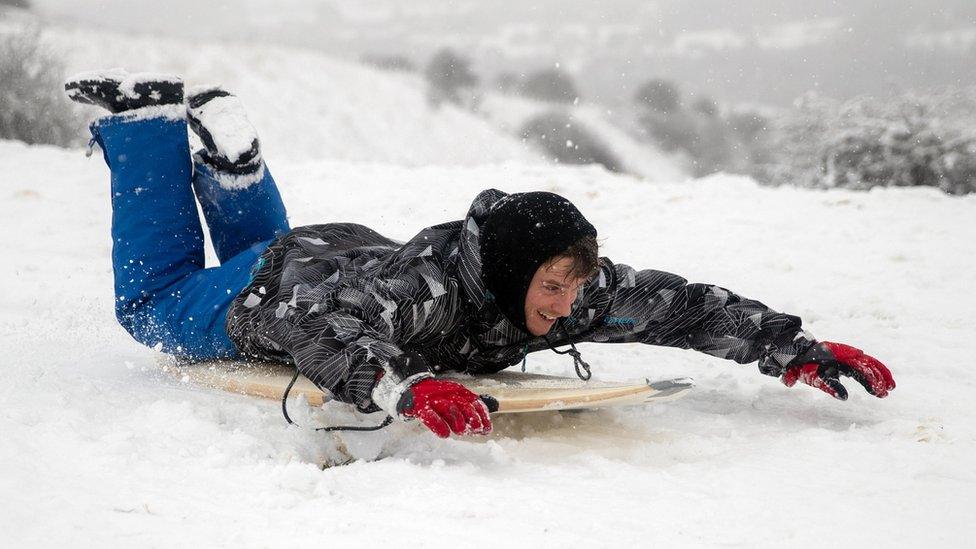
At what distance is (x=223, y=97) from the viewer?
2.66 m

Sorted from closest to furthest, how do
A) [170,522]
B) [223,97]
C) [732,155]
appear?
[170,522], [223,97], [732,155]

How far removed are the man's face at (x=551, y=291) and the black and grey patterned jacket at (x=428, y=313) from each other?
3.8 inches

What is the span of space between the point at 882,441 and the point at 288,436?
1.32 m


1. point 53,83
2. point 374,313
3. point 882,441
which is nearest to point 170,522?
point 374,313

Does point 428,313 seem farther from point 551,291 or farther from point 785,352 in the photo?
point 785,352

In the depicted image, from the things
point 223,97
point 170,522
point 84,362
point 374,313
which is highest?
point 223,97

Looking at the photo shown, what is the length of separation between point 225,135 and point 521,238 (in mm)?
1130

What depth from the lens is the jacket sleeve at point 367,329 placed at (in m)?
1.71

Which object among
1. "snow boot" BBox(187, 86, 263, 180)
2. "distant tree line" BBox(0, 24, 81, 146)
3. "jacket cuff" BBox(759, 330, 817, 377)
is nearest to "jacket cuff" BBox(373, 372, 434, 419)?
"jacket cuff" BBox(759, 330, 817, 377)

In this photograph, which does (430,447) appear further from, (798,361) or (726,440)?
(798,361)

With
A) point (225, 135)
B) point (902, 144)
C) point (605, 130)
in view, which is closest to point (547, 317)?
point (225, 135)

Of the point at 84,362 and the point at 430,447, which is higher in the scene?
the point at 430,447

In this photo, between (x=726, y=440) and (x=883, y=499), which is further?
(x=726, y=440)

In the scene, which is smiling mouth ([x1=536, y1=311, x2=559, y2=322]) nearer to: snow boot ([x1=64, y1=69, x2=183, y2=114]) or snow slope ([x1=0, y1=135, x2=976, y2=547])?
snow slope ([x1=0, y1=135, x2=976, y2=547])
